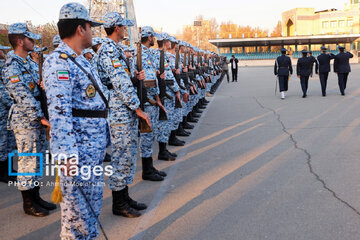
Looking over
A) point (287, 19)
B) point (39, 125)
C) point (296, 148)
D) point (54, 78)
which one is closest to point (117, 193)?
point (39, 125)

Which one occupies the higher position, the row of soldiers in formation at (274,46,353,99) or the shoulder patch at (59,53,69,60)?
the shoulder patch at (59,53,69,60)

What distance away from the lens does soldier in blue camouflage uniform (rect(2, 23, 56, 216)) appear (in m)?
3.82

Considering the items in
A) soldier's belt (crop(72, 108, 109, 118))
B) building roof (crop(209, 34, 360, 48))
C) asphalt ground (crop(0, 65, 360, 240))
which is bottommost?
asphalt ground (crop(0, 65, 360, 240))

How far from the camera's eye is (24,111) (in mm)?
3811

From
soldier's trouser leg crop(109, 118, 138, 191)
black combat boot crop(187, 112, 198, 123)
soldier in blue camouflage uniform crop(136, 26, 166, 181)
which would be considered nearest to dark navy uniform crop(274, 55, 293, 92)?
black combat boot crop(187, 112, 198, 123)

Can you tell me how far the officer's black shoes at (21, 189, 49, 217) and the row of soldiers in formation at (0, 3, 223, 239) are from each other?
0.04ft

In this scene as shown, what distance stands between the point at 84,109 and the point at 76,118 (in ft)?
0.28

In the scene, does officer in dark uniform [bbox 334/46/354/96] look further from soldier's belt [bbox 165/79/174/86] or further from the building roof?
the building roof

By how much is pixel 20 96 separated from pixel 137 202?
180 centimetres

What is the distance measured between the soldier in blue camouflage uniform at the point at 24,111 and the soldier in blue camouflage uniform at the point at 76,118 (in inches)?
60.5

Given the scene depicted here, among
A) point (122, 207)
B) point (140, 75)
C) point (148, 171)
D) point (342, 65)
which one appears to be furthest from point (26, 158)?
point (342, 65)

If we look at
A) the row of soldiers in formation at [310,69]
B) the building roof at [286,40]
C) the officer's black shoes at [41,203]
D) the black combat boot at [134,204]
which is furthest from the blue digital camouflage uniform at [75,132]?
the building roof at [286,40]

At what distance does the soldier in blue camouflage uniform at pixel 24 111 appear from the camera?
3.82m

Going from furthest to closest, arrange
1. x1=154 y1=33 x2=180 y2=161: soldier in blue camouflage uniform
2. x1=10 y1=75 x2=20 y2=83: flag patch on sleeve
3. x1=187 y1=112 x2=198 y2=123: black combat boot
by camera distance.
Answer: x1=187 y1=112 x2=198 y2=123: black combat boot
x1=154 y1=33 x2=180 y2=161: soldier in blue camouflage uniform
x1=10 y1=75 x2=20 y2=83: flag patch on sleeve
